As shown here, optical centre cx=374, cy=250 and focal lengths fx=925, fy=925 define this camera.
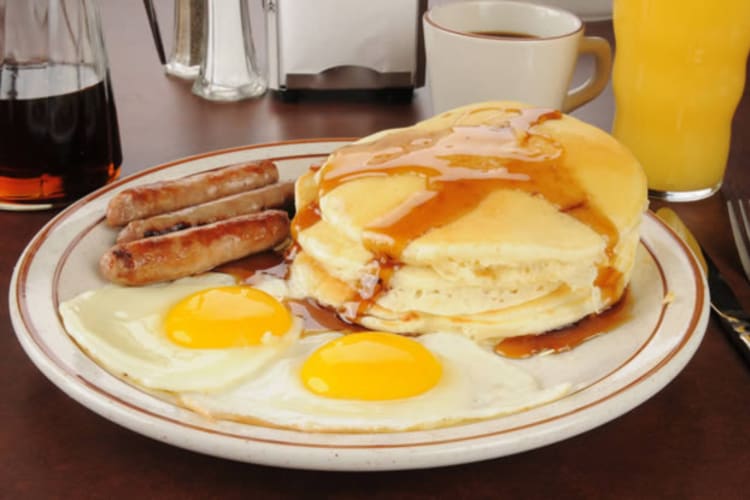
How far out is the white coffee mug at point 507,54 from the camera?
2078 millimetres

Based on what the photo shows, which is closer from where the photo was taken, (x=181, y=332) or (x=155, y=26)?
(x=181, y=332)

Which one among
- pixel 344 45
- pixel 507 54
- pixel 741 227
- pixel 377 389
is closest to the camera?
pixel 377 389

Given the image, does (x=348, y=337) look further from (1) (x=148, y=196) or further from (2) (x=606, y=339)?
(1) (x=148, y=196)

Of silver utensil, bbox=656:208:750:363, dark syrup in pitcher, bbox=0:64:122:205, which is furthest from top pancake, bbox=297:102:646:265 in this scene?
dark syrup in pitcher, bbox=0:64:122:205

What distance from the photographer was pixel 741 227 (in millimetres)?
1853

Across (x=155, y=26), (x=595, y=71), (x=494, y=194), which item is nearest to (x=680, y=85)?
(x=595, y=71)

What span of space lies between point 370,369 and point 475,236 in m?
0.27

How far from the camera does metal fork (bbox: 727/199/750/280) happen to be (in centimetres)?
177

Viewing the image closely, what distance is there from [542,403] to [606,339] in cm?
25

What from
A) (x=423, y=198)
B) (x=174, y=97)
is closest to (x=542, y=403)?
(x=423, y=198)

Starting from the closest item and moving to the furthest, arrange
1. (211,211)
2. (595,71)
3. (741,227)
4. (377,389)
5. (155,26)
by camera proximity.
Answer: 1. (377,389)
2. (211,211)
3. (741,227)
4. (595,71)
5. (155,26)

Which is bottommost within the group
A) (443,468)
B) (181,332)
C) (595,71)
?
(443,468)

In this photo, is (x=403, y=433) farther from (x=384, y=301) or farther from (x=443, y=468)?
(x=384, y=301)

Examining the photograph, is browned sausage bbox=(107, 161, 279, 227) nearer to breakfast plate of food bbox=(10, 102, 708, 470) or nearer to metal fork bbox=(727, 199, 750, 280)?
breakfast plate of food bbox=(10, 102, 708, 470)
